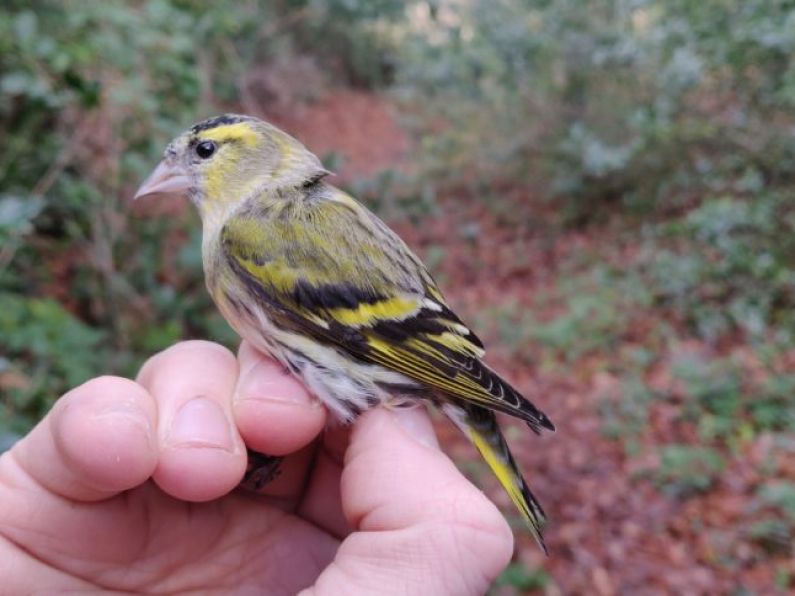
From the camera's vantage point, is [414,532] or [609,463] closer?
[414,532]

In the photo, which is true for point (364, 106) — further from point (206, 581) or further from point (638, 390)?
point (206, 581)

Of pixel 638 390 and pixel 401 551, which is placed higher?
pixel 401 551

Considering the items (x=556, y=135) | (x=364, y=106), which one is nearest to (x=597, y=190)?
(x=556, y=135)

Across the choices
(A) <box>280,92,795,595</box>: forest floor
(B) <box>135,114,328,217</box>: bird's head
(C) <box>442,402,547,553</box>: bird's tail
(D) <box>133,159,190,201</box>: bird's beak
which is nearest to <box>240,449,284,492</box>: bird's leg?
(C) <box>442,402,547,553</box>: bird's tail

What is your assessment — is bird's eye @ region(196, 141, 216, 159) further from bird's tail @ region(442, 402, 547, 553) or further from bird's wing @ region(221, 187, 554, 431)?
bird's tail @ region(442, 402, 547, 553)

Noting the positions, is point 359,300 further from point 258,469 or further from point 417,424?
point 258,469

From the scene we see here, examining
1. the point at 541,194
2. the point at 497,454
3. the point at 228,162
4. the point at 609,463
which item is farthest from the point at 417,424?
the point at 541,194
